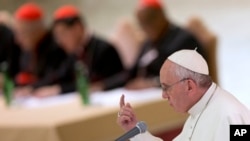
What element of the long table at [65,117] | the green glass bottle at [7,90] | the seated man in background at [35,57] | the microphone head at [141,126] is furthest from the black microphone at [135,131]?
the seated man in background at [35,57]

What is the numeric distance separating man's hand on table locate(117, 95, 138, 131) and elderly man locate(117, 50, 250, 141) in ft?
0.05

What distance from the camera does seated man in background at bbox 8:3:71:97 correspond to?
7.66ft

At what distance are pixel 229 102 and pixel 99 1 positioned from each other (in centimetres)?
543

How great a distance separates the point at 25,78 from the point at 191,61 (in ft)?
5.75

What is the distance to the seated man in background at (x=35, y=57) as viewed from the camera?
234cm

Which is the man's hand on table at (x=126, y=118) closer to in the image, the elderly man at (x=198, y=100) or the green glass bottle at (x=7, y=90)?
the elderly man at (x=198, y=100)

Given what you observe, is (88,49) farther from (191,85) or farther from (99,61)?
(191,85)

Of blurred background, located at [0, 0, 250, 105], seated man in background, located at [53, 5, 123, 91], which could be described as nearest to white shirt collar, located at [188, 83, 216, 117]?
seated man in background, located at [53, 5, 123, 91]

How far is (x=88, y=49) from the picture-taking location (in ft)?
7.57

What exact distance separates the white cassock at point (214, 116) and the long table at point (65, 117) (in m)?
0.54

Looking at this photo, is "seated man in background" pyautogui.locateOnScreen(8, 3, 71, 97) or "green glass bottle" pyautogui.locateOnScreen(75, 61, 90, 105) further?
"seated man in background" pyautogui.locateOnScreen(8, 3, 71, 97)

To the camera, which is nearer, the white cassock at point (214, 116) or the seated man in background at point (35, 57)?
the white cassock at point (214, 116)

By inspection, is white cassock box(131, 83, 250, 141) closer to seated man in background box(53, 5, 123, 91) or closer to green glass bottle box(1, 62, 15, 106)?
green glass bottle box(1, 62, 15, 106)

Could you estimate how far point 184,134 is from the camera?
0.72 meters
